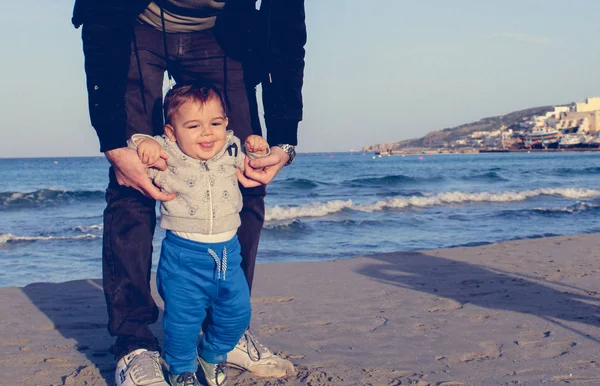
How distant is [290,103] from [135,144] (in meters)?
0.68

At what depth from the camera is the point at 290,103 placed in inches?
101

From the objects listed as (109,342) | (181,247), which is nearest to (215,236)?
(181,247)

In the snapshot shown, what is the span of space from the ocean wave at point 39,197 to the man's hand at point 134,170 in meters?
16.5

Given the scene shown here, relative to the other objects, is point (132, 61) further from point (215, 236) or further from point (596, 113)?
point (596, 113)

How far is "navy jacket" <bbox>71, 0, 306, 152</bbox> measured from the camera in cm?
223

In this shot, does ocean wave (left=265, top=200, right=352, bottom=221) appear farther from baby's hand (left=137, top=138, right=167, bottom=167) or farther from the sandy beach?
baby's hand (left=137, top=138, right=167, bottom=167)

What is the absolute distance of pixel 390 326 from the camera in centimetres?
353

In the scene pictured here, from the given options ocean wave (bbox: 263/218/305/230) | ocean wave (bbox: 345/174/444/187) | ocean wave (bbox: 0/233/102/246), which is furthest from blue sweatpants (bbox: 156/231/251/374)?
ocean wave (bbox: 345/174/444/187)

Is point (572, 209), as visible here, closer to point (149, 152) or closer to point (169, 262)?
point (169, 262)

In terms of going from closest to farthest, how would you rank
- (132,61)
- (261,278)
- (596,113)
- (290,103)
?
(132,61)
(290,103)
(261,278)
(596,113)

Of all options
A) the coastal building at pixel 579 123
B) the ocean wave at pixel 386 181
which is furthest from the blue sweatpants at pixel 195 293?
the coastal building at pixel 579 123

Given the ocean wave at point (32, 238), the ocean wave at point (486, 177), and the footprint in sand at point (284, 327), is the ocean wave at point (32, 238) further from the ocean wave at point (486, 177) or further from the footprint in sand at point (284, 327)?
the ocean wave at point (486, 177)

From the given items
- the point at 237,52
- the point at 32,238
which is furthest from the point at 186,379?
the point at 32,238

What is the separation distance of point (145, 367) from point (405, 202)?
1259 centimetres
